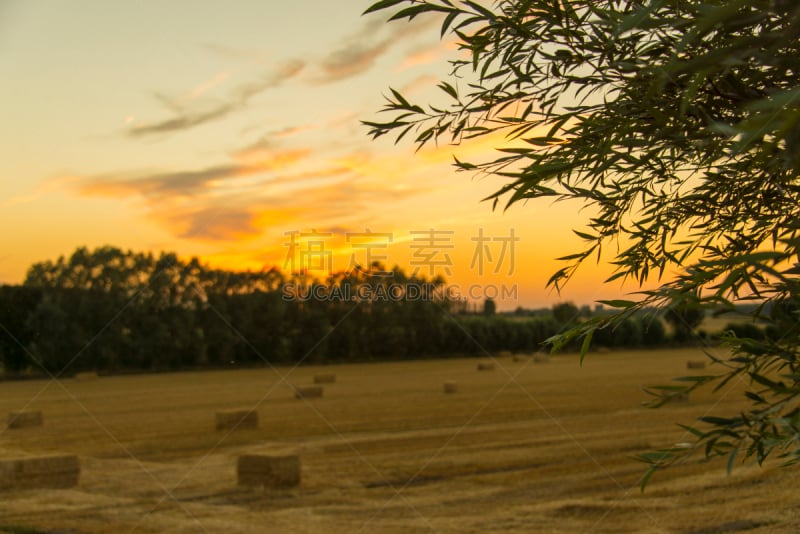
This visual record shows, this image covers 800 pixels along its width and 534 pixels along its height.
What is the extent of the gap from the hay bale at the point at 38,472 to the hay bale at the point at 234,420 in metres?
8.88

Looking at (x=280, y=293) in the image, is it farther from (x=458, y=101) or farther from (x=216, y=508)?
(x=458, y=101)

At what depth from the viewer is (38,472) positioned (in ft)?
55.0

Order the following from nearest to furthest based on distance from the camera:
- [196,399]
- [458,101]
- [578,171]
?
[578,171], [458,101], [196,399]

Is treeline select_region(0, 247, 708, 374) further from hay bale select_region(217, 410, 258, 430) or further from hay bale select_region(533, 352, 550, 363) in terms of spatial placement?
hay bale select_region(217, 410, 258, 430)

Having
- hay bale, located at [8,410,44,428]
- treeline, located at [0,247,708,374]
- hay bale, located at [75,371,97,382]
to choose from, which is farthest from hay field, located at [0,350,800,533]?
treeline, located at [0,247,708,374]

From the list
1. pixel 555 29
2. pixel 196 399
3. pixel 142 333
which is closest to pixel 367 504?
pixel 555 29

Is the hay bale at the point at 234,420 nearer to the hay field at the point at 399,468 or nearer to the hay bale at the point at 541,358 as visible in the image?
the hay field at the point at 399,468

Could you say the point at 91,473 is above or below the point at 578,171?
below

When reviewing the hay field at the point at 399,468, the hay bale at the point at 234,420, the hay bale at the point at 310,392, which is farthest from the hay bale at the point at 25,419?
the hay bale at the point at 310,392

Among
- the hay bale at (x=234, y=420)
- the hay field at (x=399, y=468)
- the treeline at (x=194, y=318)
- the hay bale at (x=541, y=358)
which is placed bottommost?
the hay field at (x=399, y=468)

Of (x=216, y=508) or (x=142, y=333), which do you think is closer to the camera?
(x=216, y=508)

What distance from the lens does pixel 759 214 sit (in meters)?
6.11

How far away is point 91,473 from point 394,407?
13.9 metres

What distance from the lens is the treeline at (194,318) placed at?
176 ft
